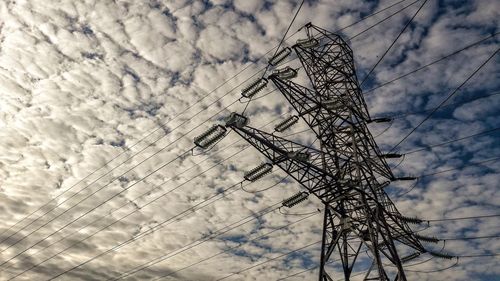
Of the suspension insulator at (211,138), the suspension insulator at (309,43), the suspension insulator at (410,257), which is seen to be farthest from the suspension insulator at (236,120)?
the suspension insulator at (410,257)

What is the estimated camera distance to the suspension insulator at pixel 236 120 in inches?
520

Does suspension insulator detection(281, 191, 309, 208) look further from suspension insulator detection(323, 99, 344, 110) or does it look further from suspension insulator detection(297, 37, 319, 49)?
suspension insulator detection(297, 37, 319, 49)

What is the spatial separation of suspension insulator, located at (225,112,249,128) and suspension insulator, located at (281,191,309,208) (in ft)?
14.2

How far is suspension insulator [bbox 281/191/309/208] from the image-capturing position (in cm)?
1502

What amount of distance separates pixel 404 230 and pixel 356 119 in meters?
5.67

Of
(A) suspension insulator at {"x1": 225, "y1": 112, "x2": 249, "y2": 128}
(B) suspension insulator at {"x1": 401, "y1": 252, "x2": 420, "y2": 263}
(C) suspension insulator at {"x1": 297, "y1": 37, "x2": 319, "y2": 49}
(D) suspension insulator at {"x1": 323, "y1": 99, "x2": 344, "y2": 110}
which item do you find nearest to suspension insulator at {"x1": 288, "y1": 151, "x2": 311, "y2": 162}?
(A) suspension insulator at {"x1": 225, "y1": 112, "x2": 249, "y2": 128}

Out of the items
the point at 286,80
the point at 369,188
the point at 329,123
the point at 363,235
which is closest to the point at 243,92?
the point at 286,80

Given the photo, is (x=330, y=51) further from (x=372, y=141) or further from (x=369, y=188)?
(x=369, y=188)

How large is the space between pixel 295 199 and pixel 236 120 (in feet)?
15.8

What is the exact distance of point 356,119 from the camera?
16703 millimetres

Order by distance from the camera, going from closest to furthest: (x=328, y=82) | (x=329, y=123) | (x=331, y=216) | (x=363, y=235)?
(x=363, y=235), (x=331, y=216), (x=329, y=123), (x=328, y=82)

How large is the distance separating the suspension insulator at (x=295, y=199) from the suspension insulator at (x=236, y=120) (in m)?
4.33

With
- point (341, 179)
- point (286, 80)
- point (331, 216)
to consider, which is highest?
point (286, 80)

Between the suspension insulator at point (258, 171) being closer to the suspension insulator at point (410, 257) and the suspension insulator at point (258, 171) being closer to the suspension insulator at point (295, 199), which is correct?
the suspension insulator at point (295, 199)
